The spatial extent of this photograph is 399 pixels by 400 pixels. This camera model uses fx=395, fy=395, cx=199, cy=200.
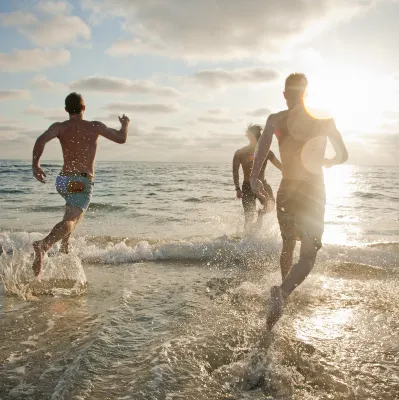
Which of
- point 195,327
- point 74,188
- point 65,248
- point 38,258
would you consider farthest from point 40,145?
point 195,327

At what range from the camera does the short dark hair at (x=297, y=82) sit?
3629 millimetres

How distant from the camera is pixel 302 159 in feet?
12.0

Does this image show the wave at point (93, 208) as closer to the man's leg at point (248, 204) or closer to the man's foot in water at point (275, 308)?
the man's leg at point (248, 204)

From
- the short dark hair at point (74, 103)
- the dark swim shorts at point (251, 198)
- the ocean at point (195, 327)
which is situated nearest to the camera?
the ocean at point (195, 327)

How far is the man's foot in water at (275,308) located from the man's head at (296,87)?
1.73m

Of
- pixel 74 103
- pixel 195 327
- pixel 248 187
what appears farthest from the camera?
pixel 248 187

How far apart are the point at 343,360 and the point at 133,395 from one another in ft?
5.30

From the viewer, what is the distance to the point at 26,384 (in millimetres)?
2639

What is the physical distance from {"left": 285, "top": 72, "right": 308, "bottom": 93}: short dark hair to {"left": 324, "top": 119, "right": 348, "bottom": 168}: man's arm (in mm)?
417

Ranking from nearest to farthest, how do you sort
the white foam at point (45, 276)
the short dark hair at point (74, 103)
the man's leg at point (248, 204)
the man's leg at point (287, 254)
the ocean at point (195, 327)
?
1. the ocean at point (195, 327)
2. the man's leg at point (287, 254)
3. the white foam at point (45, 276)
4. the short dark hair at point (74, 103)
5. the man's leg at point (248, 204)

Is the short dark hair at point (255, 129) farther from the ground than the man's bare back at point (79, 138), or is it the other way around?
the short dark hair at point (255, 129)

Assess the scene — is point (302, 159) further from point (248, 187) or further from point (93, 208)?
point (93, 208)

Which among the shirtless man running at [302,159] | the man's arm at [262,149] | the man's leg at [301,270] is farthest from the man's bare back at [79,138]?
the man's leg at [301,270]

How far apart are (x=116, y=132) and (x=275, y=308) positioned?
2.92m
